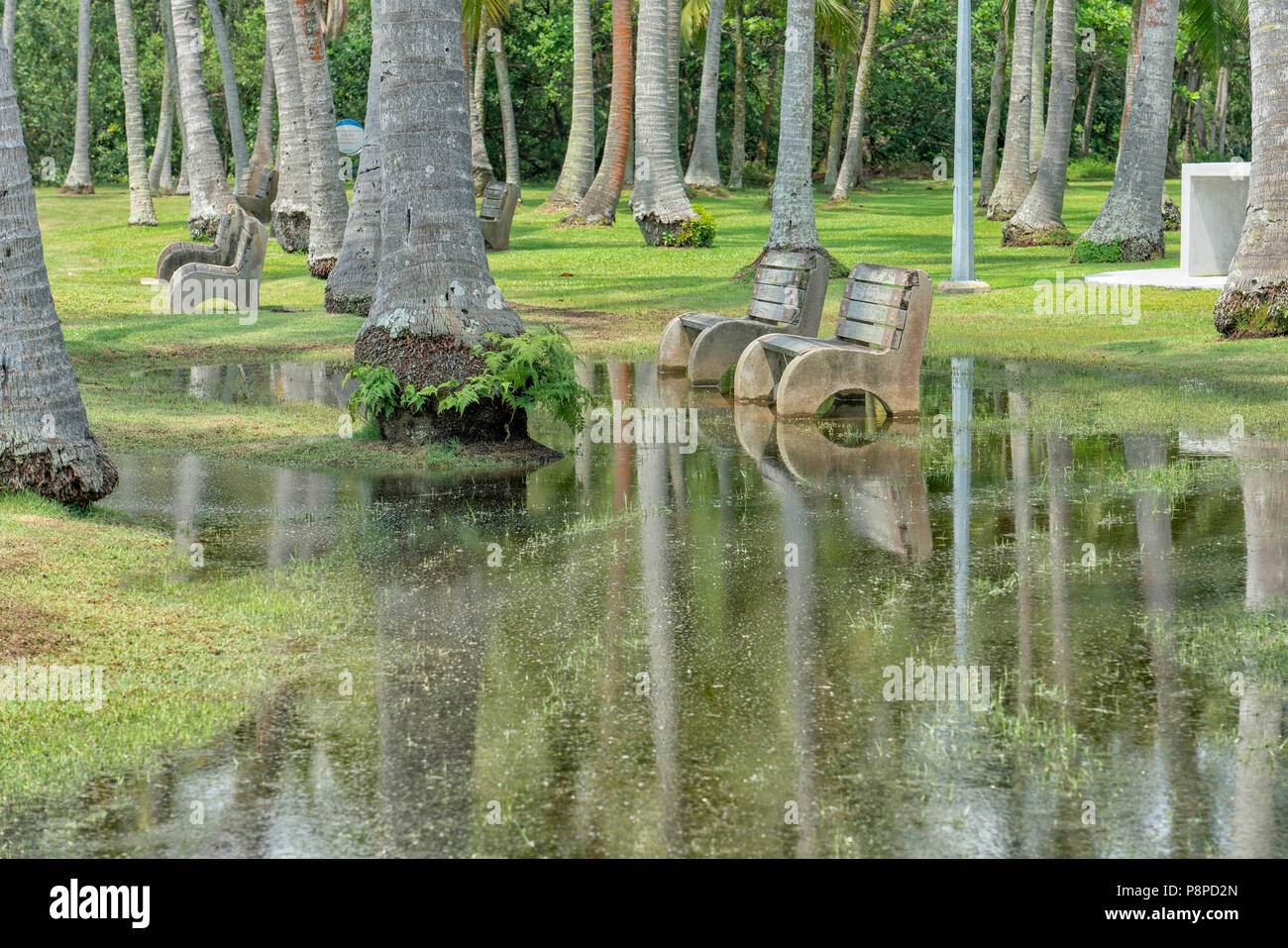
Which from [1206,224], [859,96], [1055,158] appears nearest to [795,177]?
[1206,224]

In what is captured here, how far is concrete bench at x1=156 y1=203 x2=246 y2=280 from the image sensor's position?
19.5 meters

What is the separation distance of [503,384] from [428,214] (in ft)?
4.46

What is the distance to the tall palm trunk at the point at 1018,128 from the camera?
30.3 metres

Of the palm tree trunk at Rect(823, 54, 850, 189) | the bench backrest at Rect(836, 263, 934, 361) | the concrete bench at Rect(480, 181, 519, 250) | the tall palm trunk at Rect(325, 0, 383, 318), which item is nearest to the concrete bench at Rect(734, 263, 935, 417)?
the bench backrest at Rect(836, 263, 934, 361)

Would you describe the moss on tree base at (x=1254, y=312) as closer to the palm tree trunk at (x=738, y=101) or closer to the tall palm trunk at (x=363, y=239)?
the tall palm trunk at (x=363, y=239)

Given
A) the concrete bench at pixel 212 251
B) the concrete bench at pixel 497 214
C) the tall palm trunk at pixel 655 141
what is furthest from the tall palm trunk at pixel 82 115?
the concrete bench at pixel 212 251

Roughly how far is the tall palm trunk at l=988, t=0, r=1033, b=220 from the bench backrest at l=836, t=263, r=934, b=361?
776 inches

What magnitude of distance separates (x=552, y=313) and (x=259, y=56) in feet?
101

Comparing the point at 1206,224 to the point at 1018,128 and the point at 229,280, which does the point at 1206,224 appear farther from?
the point at 229,280

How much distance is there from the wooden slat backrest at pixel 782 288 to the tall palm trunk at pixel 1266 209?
478 cm

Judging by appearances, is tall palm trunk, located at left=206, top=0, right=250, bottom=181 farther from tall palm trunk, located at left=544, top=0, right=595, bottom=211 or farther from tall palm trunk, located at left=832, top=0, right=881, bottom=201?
tall palm trunk, located at left=832, top=0, right=881, bottom=201

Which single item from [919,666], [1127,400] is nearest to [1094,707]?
[919,666]

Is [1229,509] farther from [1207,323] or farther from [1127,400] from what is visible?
[1207,323]

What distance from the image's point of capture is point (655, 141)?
27.0 metres
